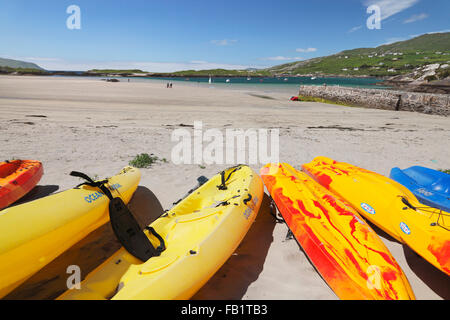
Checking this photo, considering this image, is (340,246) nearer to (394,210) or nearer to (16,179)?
(394,210)

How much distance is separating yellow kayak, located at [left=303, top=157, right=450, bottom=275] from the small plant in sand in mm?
4091

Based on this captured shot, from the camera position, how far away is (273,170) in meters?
4.96

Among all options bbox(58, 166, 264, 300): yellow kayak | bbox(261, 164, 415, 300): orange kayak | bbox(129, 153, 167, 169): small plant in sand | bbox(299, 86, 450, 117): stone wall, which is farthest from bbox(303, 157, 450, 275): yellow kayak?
bbox(299, 86, 450, 117): stone wall

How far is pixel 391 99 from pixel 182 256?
18.4 m

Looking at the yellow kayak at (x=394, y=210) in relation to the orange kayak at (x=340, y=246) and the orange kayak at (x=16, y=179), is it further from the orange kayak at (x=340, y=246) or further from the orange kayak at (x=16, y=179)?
the orange kayak at (x=16, y=179)

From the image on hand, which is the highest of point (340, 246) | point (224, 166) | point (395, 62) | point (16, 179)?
point (395, 62)

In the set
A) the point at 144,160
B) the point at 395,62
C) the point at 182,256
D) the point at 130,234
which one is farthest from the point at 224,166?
the point at 395,62

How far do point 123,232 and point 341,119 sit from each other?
12875 millimetres

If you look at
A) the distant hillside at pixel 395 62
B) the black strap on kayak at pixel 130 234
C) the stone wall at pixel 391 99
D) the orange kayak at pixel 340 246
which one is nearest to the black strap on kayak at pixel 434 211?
the orange kayak at pixel 340 246

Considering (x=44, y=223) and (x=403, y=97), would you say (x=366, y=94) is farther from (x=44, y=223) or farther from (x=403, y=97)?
(x=44, y=223)

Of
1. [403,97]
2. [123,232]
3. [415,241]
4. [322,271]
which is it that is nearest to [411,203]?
[415,241]

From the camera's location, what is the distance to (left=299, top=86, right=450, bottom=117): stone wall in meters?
13.5

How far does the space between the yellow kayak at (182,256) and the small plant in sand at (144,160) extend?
8.27 ft

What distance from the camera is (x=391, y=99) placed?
15523 millimetres
